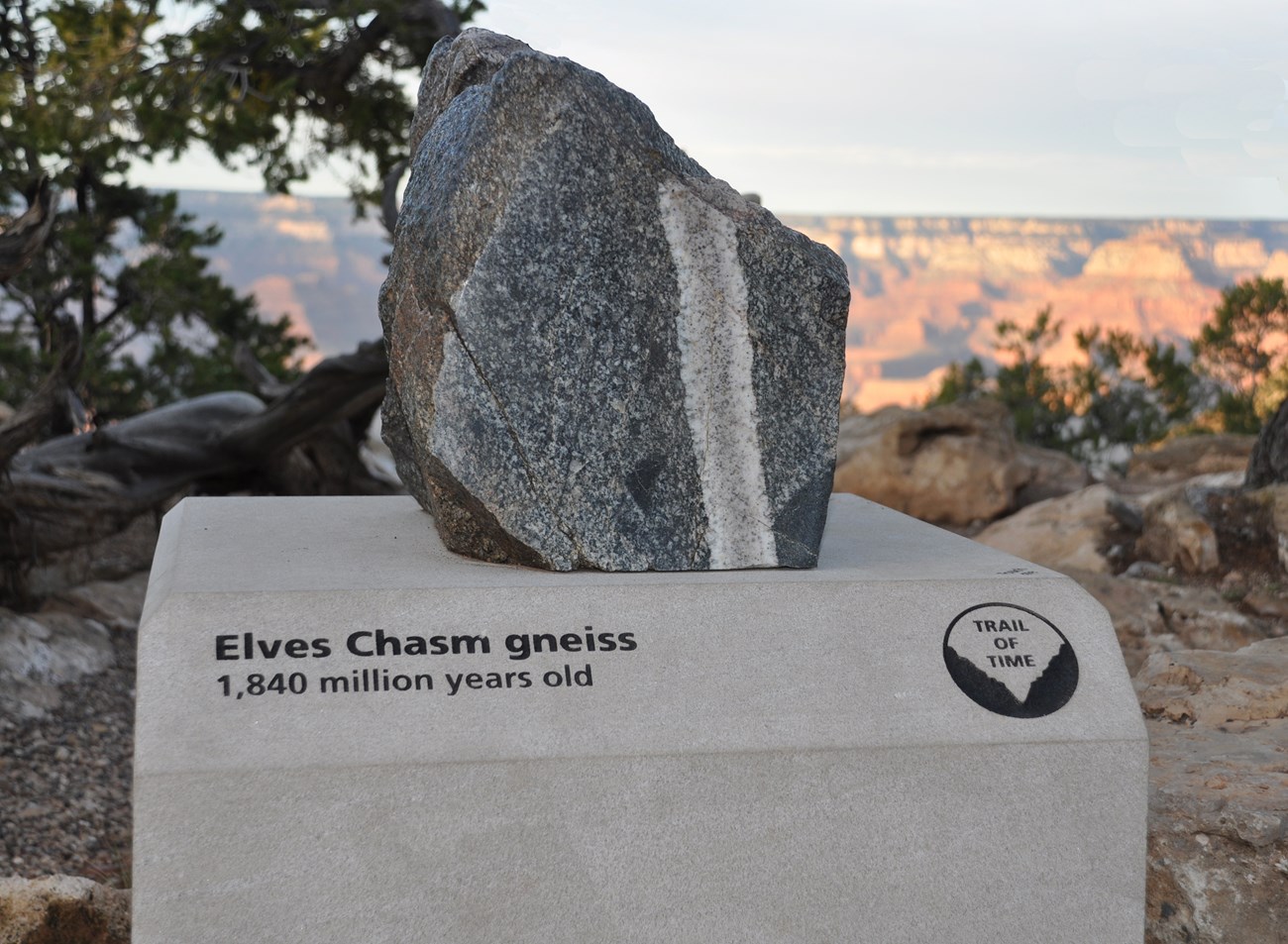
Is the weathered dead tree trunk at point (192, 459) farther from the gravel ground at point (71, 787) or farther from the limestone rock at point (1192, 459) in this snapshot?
the limestone rock at point (1192, 459)

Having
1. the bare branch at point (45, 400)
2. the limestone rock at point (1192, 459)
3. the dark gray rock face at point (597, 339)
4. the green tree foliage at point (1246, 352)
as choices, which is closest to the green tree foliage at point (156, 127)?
the bare branch at point (45, 400)

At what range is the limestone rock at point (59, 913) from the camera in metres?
2.91

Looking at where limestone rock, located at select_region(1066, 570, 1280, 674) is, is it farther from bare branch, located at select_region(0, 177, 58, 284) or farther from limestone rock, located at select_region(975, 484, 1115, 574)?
bare branch, located at select_region(0, 177, 58, 284)

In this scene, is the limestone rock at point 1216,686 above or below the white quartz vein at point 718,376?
below

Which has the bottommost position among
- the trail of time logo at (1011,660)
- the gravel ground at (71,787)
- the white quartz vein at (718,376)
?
the gravel ground at (71,787)

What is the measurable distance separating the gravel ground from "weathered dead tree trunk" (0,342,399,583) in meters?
0.84

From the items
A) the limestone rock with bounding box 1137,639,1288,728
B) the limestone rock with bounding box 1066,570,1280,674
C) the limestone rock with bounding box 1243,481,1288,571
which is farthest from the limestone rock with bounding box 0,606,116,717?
the limestone rock with bounding box 1243,481,1288,571

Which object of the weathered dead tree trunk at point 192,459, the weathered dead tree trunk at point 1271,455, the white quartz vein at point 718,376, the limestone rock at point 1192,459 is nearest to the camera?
the white quartz vein at point 718,376

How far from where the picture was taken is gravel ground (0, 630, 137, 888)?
12.3 feet

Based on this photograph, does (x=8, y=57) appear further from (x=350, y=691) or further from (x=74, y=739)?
(x=350, y=691)

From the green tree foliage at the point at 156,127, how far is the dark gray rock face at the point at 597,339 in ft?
10.2

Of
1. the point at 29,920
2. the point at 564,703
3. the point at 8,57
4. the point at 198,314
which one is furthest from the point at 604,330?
the point at 8,57

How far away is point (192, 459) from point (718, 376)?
404 cm

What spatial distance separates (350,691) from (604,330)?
1088mm
